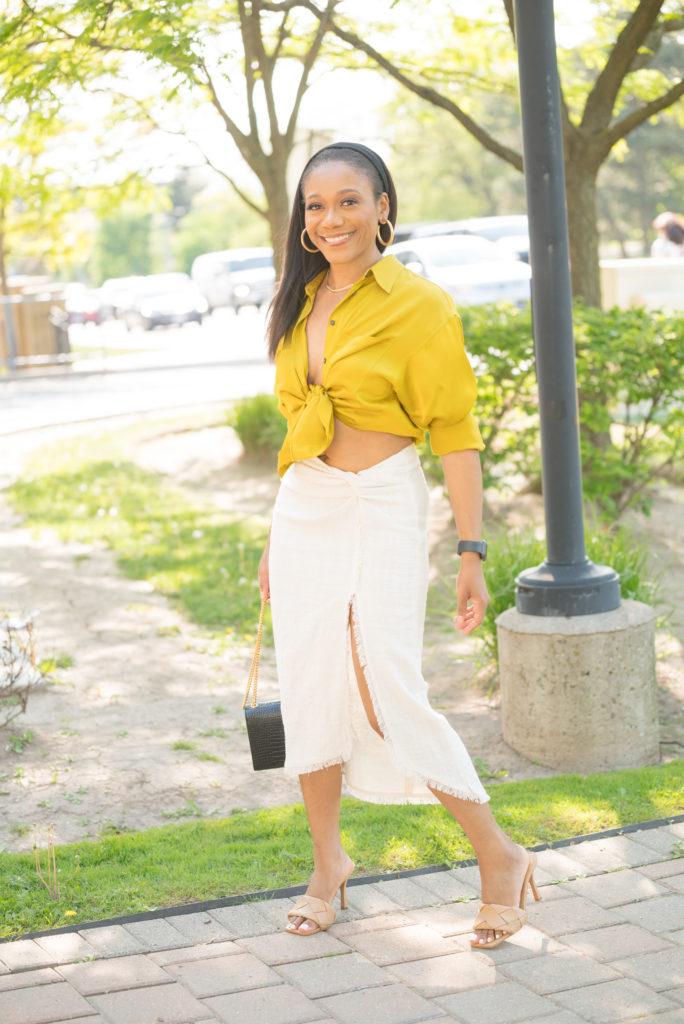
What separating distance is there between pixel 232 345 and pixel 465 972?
25056 millimetres

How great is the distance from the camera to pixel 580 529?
4.65 metres

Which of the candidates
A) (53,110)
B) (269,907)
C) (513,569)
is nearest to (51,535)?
(53,110)

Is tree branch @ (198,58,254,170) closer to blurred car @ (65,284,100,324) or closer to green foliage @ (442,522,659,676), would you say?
green foliage @ (442,522,659,676)

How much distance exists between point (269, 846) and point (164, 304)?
34419mm

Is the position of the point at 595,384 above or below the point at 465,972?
above

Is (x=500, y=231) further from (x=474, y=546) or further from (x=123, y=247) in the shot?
(x=123, y=247)

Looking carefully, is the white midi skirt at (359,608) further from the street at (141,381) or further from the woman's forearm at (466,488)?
the street at (141,381)

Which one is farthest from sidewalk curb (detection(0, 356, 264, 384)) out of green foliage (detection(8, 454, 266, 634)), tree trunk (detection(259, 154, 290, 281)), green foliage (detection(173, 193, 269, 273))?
green foliage (detection(173, 193, 269, 273))

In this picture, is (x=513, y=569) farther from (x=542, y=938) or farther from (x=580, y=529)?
(x=542, y=938)

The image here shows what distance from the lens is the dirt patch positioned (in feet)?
14.6

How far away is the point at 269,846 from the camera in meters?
3.84

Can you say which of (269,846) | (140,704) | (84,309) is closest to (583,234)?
(140,704)

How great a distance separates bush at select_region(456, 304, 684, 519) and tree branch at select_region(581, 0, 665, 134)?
1212 mm

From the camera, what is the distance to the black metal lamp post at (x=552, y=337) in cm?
442
